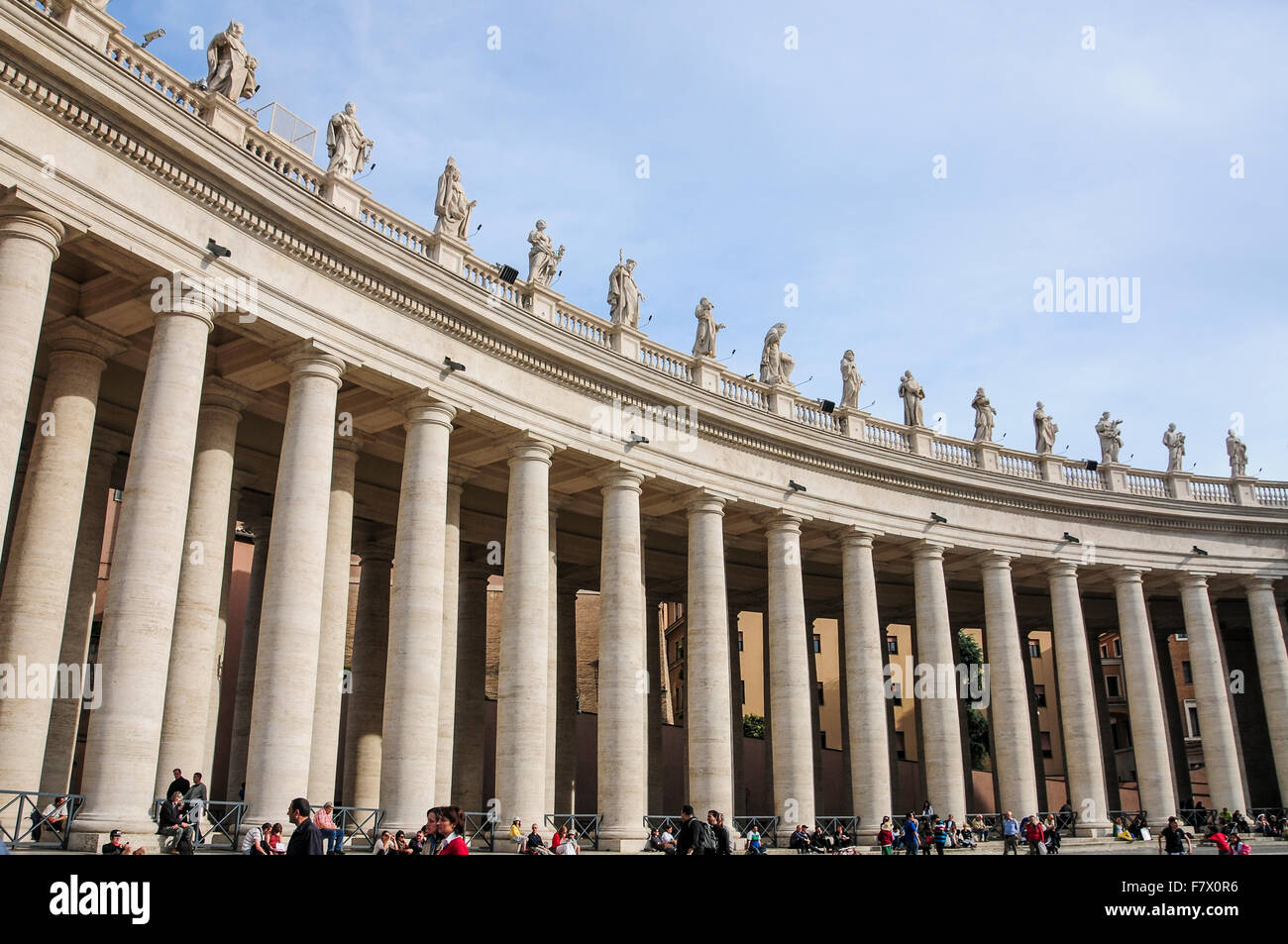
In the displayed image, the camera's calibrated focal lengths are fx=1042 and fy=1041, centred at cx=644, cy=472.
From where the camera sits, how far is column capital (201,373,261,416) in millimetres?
Result: 31812

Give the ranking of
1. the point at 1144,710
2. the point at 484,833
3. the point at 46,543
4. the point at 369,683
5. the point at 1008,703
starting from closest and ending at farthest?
the point at 46,543, the point at 484,833, the point at 369,683, the point at 1008,703, the point at 1144,710

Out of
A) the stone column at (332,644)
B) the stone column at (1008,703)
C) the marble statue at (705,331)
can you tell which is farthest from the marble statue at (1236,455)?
the stone column at (332,644)

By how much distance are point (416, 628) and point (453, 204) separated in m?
14.8

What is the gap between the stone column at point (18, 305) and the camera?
72.6 feet

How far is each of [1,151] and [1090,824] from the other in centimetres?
4882

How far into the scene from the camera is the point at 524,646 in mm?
34031

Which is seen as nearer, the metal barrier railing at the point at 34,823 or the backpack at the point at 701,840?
the backpack at the point at 701,840

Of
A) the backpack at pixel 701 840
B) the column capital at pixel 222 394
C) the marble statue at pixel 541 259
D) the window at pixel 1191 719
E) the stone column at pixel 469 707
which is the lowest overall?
the backpack at pixel 701 840

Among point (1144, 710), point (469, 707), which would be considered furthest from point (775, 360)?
point (1144, 710)

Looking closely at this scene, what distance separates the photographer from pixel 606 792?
120 feet

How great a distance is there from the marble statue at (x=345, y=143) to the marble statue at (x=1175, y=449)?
4761 cm

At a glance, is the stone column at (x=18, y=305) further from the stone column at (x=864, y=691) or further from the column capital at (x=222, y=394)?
the stone column at (x=864, y=691)

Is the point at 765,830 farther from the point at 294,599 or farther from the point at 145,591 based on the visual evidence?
the point at 145,591

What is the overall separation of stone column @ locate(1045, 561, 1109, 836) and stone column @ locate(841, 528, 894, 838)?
10.9 m
